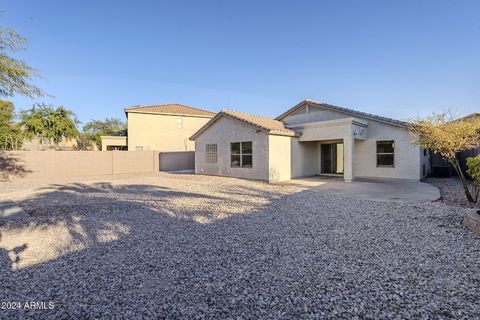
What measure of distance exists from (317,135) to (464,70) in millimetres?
8610

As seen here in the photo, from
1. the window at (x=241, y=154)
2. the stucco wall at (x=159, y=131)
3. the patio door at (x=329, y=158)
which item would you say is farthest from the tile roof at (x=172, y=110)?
the patio door at (x=329, y=158)

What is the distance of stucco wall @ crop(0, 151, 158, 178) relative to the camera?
17.5 metres

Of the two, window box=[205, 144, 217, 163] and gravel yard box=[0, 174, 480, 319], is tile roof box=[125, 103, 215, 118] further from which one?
gravel yard box=[0, 174, 480, 319]

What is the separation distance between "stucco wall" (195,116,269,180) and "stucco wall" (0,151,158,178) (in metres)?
6.88

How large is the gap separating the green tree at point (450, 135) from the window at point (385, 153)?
5.64m

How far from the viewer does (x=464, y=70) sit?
44.4 feet

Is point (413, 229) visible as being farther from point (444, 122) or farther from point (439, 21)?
point (439, 21)

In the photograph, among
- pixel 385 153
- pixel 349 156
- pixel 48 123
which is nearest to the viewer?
pixel 349 156

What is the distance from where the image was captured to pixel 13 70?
7457 mm

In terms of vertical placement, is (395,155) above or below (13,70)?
below

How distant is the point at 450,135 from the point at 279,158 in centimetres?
807

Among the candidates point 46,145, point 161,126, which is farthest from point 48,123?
point 161,126

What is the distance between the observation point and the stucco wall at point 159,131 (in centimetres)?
2706

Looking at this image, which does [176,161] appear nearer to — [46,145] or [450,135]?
[46,145]
